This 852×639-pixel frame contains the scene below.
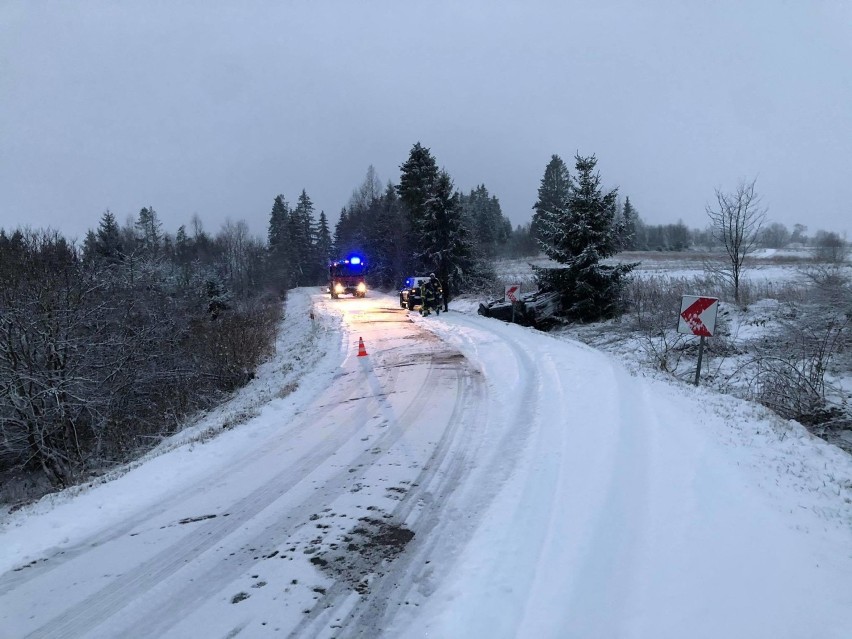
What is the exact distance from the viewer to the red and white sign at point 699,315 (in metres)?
8.73

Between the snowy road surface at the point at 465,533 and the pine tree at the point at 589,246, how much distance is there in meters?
12.2

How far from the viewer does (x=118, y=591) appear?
365 centimetres

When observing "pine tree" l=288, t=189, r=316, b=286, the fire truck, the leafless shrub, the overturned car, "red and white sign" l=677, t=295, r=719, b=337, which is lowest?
the leafless shrub

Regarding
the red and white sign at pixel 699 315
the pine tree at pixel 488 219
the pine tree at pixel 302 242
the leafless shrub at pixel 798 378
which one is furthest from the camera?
the pine tree at pixel 302 242

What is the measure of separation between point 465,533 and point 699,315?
284 inches

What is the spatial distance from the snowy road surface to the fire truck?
3088 cm

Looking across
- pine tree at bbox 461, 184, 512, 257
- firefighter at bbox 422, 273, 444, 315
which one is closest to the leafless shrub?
firefighter at bbox 422, 273, 444, 315

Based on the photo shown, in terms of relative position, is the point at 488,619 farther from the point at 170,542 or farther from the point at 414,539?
the point at 170,542

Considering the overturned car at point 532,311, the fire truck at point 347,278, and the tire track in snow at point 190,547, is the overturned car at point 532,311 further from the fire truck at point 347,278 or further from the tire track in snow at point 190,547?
the fire truck at point 347,278

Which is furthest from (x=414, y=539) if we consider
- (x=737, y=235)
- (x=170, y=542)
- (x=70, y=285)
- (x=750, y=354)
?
(x=737, y=235)

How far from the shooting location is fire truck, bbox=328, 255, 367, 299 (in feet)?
125

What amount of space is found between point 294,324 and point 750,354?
2265cm

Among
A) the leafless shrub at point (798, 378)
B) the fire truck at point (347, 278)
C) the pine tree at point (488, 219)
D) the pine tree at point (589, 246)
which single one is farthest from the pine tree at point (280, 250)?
the leafless shrub at point (798, 378)

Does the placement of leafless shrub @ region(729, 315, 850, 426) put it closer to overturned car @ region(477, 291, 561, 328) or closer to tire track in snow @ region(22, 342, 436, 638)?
tire track in snow @ region(22, 342, 436, 638)
